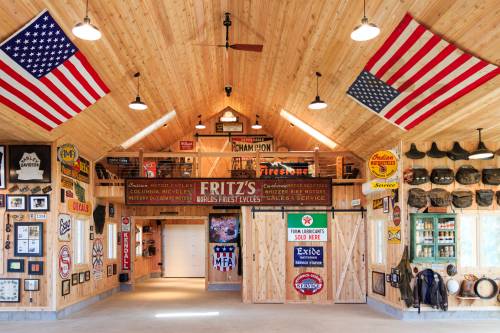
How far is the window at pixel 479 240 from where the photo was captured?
32.1 feet

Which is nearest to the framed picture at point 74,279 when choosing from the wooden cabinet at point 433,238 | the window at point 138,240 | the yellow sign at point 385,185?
the window at point 138,240

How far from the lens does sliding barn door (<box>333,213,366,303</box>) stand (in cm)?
1191

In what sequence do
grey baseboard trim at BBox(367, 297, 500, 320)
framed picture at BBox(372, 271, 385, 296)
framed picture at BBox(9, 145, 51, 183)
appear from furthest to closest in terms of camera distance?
framed picture at BBox(372, 271, 385, 296)
framed picture at BBox(9, 145, 51, 183)
grey baseboard trim at BBox(367, 297, 500, 320)

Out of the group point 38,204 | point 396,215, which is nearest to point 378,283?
point 396,215

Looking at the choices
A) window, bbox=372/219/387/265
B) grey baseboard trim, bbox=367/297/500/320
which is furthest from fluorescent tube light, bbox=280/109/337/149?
grey baseboard trim, bbox=367/297/500/320

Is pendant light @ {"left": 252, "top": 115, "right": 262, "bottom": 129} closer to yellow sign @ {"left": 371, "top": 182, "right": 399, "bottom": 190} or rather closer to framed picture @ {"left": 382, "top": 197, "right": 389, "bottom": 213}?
framed picture @ {"left": 382, "top": 197, "right": 389, "bottom": 213}

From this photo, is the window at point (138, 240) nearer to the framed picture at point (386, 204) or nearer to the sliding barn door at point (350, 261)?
the sliding barn door at point (350, 261)

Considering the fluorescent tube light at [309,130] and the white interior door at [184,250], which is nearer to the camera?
the fluorescent tube light at [309,130]

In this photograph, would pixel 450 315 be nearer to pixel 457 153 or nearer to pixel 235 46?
pixel 457 153

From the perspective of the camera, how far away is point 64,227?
10312 mm

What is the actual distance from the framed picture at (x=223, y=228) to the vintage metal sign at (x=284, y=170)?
235cm

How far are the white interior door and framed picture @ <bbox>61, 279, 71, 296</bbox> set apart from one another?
28.5 feet

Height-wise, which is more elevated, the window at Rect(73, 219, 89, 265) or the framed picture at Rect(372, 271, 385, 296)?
the window at Rect(73, 219, 89, 265)

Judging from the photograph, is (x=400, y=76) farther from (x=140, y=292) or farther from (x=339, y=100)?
(x=140, y=292)
